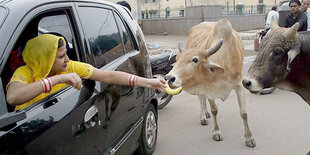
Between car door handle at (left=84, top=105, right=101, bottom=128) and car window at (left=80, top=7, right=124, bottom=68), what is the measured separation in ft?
1.68

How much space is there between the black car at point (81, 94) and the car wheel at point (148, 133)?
0.04ft

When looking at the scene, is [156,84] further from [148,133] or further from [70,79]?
[148,133]

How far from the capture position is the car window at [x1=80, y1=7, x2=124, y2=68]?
2.59 metres

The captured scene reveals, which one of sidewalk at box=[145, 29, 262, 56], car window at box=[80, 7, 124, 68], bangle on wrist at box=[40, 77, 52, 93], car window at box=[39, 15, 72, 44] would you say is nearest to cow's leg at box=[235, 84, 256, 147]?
car window at box=[80, 7, 124, 68]

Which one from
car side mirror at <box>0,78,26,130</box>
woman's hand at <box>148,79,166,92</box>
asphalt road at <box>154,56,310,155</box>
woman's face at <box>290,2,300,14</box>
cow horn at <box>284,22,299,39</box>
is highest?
woman's face at <box>290,2,300,14</box>

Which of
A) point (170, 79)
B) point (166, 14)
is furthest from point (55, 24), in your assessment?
point (166, 14)

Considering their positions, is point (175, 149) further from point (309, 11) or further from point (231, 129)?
point (309, 11)

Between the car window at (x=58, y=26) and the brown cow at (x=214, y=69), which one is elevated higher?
the car window at (x=58, y=26)

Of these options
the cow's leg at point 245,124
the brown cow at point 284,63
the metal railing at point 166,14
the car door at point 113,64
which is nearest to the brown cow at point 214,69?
the cow's leg at point 245,124

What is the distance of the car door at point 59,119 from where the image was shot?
1.58 m

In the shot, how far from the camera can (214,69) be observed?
3.49 meters

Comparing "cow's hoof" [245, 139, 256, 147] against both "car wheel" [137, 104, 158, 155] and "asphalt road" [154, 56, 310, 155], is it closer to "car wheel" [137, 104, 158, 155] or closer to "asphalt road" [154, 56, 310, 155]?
"asphalt road" [154, 56, 310, 155]

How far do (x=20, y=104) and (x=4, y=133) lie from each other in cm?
25

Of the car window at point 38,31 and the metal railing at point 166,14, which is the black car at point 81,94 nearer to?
the car window at point 38,31
